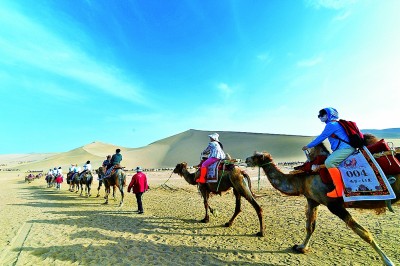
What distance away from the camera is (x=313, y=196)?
19.5ft

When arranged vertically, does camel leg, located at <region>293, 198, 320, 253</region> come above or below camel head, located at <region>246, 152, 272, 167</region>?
below

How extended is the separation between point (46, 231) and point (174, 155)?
70.0 metres

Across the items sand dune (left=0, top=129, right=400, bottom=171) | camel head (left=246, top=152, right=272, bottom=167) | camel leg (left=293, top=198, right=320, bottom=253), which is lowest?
camel leg (left=293, top=198, right=320, bottom=253)

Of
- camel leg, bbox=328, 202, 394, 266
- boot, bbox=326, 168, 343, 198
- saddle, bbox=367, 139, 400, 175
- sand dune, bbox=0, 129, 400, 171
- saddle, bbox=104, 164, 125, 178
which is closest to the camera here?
saddle, bbox=367, 139, 400, 175

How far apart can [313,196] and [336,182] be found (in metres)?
0.83

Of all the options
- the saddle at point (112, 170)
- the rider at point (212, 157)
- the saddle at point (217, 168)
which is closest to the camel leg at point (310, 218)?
the saddle at point (217, 168)

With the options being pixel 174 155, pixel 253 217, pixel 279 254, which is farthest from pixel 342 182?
pixel 174 155

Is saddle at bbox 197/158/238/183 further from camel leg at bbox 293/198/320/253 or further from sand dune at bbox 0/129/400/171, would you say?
sand dune at bbox 0/129/400/171

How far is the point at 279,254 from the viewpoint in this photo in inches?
249

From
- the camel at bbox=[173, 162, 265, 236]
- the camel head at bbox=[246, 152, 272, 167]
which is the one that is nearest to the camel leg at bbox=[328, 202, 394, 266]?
the camel head at bbox=[246, 152, 272, 167]

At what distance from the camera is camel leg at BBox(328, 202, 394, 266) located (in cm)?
502

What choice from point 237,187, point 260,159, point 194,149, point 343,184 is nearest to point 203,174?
point 237,187

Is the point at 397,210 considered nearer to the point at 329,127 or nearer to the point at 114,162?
the point at 329,127

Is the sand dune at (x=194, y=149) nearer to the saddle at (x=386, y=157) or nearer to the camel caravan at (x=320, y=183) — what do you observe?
the camel caravan at (x=320, y=183)
